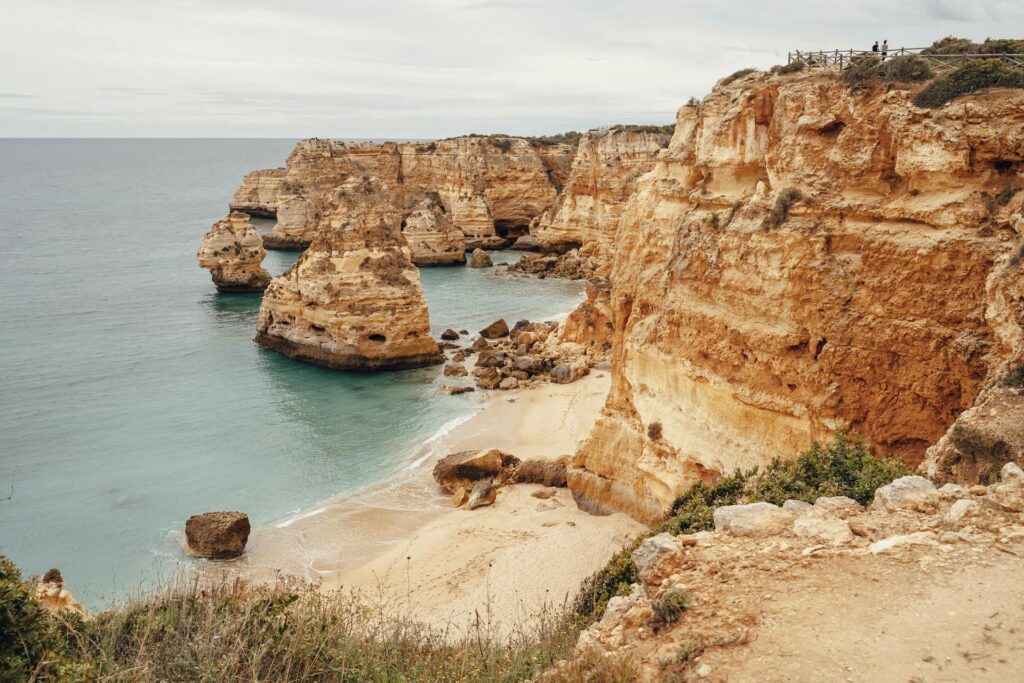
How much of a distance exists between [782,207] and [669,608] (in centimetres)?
833

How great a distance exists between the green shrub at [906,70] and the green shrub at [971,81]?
667mm

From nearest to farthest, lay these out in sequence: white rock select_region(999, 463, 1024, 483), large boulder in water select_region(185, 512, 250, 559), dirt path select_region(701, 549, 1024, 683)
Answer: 1. dirt path select_region(701, 549, 1024, 683)
2. white rock select_region(999, 463, 1024, 483)
3. large boulder in water select_region(185, 512, 250, 559)

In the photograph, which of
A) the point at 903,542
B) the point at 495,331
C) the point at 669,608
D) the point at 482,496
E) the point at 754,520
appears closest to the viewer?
the point at 669,608

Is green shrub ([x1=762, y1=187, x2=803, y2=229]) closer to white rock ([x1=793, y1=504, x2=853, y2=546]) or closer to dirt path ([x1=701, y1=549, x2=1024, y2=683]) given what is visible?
white rock ([x1=793, y1=504, x2=853, y2=546])

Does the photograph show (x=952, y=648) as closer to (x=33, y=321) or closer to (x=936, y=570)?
(x=936, y=570)

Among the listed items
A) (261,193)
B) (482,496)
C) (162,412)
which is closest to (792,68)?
(482,496)

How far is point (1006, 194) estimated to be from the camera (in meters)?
10.1

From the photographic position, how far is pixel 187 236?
74875 millimetres

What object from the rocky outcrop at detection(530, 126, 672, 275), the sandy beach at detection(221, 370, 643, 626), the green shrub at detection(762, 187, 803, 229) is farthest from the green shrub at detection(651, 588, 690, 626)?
the rocky outcrop at detection(530, 126, 672, 275)

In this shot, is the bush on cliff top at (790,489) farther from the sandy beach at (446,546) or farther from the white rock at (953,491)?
the sandy beach at (446,546)

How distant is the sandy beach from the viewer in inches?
589

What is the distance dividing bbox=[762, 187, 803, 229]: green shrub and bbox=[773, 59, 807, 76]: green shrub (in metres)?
3.36

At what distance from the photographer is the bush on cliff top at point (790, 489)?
868 centimetres

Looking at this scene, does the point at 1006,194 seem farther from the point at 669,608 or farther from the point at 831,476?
the point at 669,608
